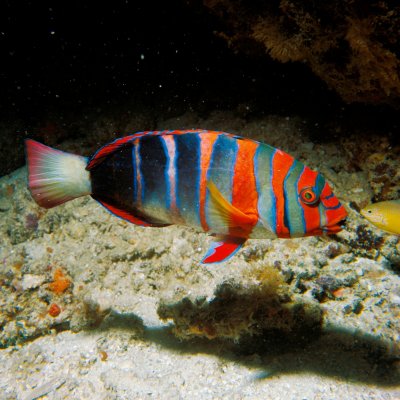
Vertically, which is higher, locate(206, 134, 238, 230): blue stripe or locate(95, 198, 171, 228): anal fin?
locate(206, 134, 238, 230): blue stripe

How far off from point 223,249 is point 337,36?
2.99m

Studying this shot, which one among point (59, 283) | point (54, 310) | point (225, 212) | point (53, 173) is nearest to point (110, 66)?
point (59, 283)

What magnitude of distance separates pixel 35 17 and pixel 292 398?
386 inches

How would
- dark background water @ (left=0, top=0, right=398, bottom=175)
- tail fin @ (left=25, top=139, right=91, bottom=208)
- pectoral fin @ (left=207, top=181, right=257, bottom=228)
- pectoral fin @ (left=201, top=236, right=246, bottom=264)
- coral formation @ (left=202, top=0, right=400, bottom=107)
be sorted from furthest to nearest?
dark background water @ (left=0, top=0, right=398, bottom=175) < coral formation @ (left=202, top=0, right=400, bottom=107) < tail fin @ (left=25, top=139, right=91, bottom=208) < pectoral fin @ (left=201, top=236, right=246, bottom=264) < pectoral fin @ (left=207, top=181, right=257, bottom=228)

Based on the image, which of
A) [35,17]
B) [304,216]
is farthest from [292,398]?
[35,17]

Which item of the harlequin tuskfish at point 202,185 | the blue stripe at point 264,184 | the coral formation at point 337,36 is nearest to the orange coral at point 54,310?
the harlequin tuskfish at point 202,185

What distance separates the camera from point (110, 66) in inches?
329

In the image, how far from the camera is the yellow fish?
301cm

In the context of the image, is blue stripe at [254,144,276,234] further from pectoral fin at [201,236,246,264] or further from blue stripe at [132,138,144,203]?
blue stripe at [132,138,144,203]

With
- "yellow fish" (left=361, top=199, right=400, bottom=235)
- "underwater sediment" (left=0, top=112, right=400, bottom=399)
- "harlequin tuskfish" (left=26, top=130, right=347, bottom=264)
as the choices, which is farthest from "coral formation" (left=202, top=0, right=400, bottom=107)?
"harlequin tuskfish" (left=26, top=130, right=347, bottom=264)

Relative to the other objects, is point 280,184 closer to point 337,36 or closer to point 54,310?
point 337,36

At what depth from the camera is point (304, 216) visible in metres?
2.21

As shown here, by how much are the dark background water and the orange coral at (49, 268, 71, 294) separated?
4.09m

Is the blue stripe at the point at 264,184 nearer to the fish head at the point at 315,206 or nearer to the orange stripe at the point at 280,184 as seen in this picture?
the orange stripe at the point at 280,184
